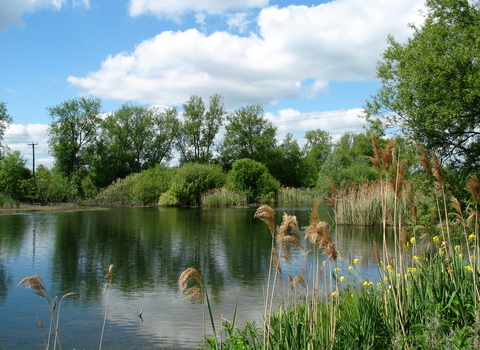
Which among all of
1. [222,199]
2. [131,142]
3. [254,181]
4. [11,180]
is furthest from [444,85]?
[131,142]

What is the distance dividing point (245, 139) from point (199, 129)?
6.83 meters

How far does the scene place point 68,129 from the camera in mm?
50812

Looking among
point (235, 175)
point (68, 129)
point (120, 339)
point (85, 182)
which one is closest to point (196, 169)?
point (235, 175)

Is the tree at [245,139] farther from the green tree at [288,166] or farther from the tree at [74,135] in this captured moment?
the tree at [74,135]

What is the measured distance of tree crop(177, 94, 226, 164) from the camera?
205ft

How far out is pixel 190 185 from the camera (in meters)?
38.5

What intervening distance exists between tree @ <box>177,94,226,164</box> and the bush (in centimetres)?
2056

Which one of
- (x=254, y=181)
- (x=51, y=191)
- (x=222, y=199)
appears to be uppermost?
(x=254, y=181)

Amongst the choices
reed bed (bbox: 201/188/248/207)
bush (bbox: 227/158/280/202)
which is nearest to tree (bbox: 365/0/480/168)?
reed bed (bbox: 201/188/248/207)

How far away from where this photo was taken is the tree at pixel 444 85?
11.8 metres

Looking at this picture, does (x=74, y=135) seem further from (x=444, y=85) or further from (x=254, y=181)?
(x=444, y=85)

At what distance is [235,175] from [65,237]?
2696 cm

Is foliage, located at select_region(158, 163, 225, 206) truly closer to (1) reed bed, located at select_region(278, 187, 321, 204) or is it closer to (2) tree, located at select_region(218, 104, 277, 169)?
(1) reed bed, located at select_region(278, 187, 321, 204)

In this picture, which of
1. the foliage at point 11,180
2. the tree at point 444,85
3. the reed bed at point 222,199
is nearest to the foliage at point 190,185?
the reed bed at point 222,199
